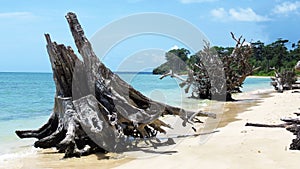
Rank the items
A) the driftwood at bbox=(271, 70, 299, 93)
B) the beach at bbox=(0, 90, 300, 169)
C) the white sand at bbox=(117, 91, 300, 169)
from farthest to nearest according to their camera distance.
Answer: the driftwood at bbox=(271, 70, 299, 93), the beach at bbox=(0, 90, 300, 169), the white sand at bbox=(117, 91, 300, 169)

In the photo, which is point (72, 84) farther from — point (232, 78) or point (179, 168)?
point (232, 78)

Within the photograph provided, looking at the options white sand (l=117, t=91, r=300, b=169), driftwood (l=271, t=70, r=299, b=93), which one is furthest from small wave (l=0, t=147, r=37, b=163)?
driftwood (l=271, t=70, r=299, b=93)

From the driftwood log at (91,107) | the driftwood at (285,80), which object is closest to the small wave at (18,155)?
the driftwood log at (91,107)

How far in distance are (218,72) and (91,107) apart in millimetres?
17501

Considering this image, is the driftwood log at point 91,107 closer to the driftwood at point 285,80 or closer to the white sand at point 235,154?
the white sand at point 235,154

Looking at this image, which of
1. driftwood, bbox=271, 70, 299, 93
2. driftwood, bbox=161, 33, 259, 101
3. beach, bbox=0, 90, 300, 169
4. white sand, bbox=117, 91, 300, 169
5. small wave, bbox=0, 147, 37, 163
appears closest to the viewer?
white sand, bbox=117, 91, 300, 169

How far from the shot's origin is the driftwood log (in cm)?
862

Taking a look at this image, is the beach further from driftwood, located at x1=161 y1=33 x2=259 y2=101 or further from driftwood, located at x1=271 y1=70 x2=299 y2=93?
driftwood, located at x1=271 y1=70 x2=299 y2=93

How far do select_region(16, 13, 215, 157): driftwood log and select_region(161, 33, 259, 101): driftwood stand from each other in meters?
15.5

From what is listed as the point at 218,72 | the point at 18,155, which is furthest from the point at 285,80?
the point at 18,155

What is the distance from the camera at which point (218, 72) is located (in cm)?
2523

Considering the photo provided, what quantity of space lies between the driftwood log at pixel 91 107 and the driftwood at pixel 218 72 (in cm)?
1546

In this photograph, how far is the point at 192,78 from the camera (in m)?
25.8

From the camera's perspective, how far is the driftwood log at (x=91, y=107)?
28.3 feet
